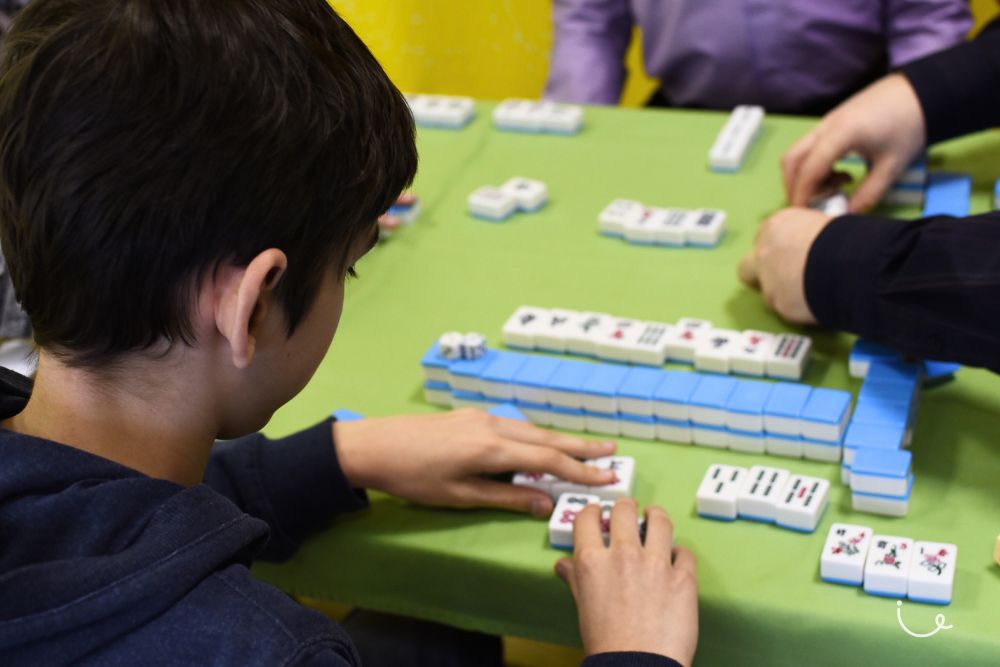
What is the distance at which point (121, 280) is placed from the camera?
2.54ft

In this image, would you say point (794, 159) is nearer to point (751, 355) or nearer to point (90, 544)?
point (751, 355)

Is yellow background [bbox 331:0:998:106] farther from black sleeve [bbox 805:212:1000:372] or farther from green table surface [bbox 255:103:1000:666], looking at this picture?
black sleeve [bbox 805:212:1000:372]

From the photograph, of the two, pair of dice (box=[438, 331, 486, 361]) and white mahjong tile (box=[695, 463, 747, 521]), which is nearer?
white mahjong tile (box=[695, 463, 747, 521])

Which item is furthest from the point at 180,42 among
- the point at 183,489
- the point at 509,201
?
the point at 509,201

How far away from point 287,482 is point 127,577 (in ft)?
1.21

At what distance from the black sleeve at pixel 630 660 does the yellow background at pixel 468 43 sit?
135cm

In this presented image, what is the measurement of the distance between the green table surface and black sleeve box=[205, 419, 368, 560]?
22 millimetres

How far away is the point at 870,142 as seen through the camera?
56.1 inches

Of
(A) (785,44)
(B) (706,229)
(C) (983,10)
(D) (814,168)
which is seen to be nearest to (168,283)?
(B) (706,229)

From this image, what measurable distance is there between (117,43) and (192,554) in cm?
32

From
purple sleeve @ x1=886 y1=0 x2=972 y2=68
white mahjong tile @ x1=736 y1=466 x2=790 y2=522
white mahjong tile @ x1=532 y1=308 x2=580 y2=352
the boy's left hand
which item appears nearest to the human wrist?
the boy's left hand

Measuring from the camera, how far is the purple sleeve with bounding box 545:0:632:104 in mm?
2330

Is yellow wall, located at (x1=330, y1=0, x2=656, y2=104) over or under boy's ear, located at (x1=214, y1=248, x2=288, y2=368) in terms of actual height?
under

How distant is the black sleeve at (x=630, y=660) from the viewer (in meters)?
0.89
